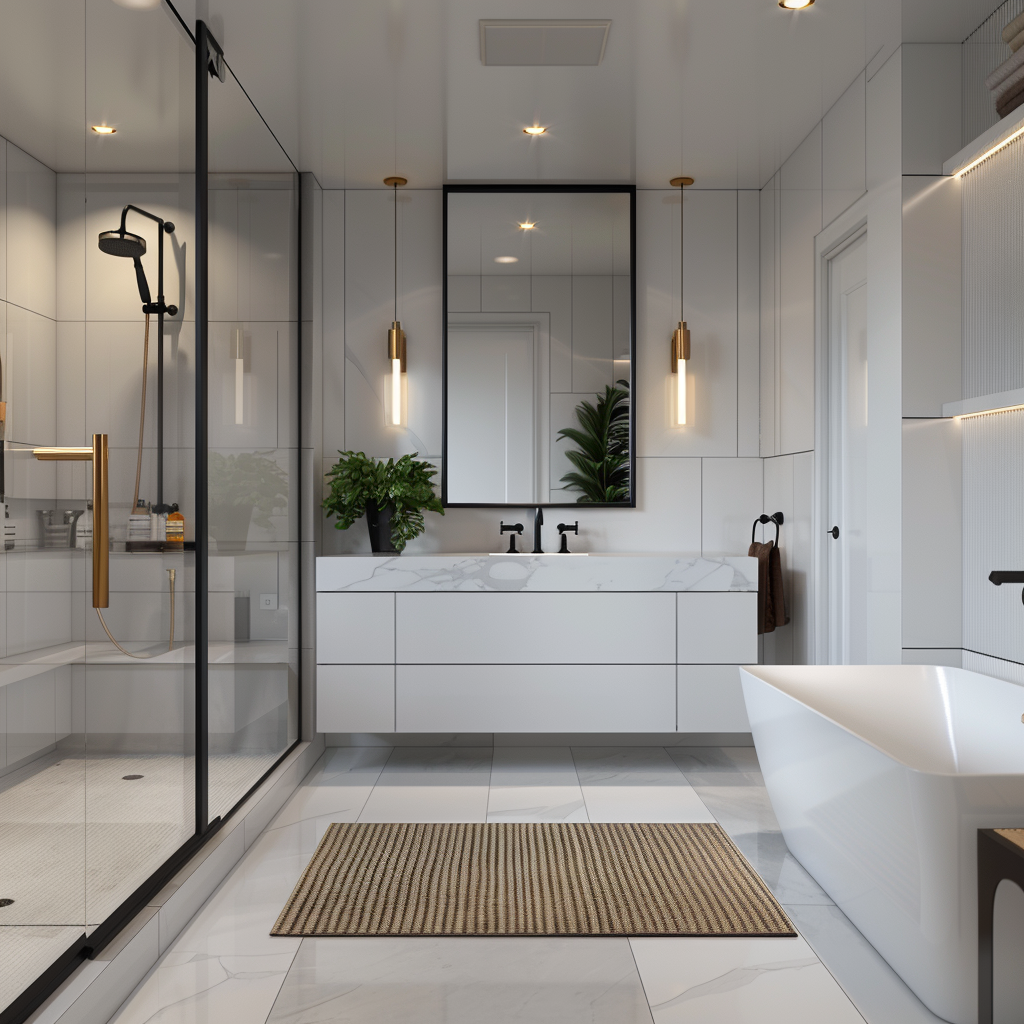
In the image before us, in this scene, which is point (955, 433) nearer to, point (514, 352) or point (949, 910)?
point (949, 910)

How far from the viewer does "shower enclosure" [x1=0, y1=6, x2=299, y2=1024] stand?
1.50 m

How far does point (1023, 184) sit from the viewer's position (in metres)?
2.41

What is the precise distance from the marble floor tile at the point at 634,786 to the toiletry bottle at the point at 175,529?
1699mm

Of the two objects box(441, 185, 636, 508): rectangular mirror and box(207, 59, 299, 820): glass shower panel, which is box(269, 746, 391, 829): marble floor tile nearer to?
box(207, 59, 299, 820): glass shower panel

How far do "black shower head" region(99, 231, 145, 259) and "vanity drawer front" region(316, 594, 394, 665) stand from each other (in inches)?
70.7

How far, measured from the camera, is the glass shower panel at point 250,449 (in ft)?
8.87

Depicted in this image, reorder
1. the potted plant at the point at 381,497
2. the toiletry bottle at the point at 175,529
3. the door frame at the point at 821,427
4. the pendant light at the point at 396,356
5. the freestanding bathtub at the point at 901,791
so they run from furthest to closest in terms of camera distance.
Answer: the pendant light at the point at 396,356
the potted plant at the point at 381,497
the door frame at the point at 821,427
the toiletry bottle at the point at 175,529
the freestanding bathtub at the point at 901,791

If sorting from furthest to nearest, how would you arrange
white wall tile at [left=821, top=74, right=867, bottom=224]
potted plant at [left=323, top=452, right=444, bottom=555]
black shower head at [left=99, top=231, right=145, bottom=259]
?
1. potted plant at [left=323, top=452, right=444, bottom=555]
2. white wall tile at [left=821, top=74, right=867, bottom=224]
3. black shower head at [left=99, top=231, right=145, bottom=259]

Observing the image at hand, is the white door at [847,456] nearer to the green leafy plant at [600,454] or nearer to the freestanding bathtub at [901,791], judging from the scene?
the freestanding bathtub at [901,791]

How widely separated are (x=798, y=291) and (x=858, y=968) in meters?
2.54

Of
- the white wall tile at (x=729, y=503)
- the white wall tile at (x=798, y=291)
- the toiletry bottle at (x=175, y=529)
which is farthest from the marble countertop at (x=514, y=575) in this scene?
the toiletry bottle at (x=175, y=529)

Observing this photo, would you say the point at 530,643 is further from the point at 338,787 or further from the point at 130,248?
the point at 130,248

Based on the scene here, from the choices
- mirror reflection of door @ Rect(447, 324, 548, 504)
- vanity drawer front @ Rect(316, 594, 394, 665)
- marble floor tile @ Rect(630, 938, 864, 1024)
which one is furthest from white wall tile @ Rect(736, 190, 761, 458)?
marble floor tile @ Rect(630, 938, 864, 1024)

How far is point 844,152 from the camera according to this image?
3.15 m
